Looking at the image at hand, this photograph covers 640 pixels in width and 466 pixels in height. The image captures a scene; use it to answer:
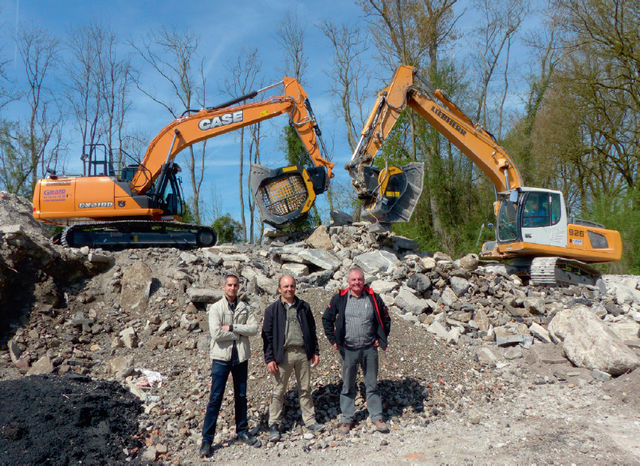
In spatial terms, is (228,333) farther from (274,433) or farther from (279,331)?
(274,433)

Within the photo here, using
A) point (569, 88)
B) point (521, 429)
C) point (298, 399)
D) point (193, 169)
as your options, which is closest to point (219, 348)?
point (298, 399)

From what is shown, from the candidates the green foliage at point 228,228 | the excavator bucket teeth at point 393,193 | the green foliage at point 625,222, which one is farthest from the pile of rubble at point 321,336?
the green foliage at point 228,228

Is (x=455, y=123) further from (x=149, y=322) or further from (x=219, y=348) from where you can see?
(x=219, y=348)

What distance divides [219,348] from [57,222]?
25.2 feet

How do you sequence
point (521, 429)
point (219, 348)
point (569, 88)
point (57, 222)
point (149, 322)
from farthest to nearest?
1. point (569, 88)
2. point (57, 222)
3. point (149, 322)
4. point (521, 429)
5. point (219, 348)

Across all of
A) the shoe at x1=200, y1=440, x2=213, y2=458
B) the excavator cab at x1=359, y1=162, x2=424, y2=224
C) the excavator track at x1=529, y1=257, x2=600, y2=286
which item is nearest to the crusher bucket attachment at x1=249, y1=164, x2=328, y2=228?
the excavator cab at x1=359, y1=162, x2=424, y2=224

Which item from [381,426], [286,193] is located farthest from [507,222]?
[381,426]

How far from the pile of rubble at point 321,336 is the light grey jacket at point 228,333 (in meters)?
0.89

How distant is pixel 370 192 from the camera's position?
10344 mm

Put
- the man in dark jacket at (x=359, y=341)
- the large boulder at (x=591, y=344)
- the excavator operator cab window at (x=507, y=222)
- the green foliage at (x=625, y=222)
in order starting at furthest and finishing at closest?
the green foliage at (x=625, y=222) < the excavator operator cab window at (x=507, y=222) < the large boulder at (x=591, y=344) < the man in dark jacket at (x=359, y=341)

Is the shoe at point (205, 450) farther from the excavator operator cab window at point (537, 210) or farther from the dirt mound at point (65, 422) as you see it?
the excavator operator cab window at point (537, 210)

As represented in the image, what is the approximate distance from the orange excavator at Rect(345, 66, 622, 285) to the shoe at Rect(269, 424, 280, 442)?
252 inches

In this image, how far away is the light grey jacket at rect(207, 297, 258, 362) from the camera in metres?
4.19

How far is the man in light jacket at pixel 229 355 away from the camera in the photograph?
416cm
